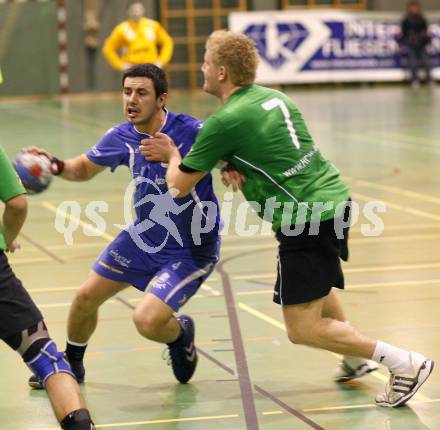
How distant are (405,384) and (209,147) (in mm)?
1634

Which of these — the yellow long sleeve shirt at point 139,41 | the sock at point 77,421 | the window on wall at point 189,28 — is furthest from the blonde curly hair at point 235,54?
the window on wall at point 189,28

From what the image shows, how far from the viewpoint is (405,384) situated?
19.5 ft

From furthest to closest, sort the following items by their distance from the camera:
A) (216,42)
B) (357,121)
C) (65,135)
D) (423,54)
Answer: (423,54) → (357,121) → (65,135) → (216,42)

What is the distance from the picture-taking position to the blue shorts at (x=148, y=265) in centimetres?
639

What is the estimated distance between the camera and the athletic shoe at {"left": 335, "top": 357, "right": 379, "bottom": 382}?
6426 millimetres

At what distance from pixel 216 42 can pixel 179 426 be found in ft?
6.53

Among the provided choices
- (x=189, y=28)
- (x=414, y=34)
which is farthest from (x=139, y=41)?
(x=414, y=34)

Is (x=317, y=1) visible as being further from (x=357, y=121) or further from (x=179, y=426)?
(x=179, y=426)

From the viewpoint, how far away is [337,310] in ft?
20.6

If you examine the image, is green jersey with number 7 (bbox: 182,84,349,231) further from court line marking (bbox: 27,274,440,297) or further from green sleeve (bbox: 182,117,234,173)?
court line marking (bbox: 27,274,440,297)

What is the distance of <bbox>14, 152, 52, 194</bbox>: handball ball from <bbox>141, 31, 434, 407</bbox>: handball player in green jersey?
759mm

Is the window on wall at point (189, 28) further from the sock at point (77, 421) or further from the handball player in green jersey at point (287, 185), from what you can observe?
the sock at point (77, 421)

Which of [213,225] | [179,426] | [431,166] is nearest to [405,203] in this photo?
[431,166]

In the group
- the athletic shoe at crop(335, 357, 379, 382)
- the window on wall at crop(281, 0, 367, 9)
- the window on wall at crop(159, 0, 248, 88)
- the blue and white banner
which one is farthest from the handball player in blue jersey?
the window on wall at crop(281, 0, 367, 9)
